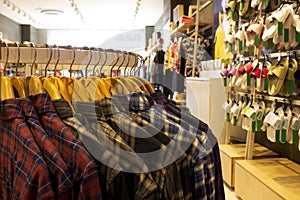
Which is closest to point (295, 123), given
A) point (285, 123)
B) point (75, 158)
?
Answer: point (285, 123)

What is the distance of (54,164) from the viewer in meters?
0.75

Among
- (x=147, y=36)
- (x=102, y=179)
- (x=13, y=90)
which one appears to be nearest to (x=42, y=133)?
(x=102, y=179)

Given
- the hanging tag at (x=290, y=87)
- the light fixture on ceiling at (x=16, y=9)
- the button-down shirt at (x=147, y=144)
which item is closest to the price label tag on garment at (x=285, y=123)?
the hanging tag at (x=290, y=87)

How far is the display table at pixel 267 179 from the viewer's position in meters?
2.14

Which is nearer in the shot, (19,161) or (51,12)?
(19,161)

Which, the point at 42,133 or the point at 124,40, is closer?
the point at 42,133

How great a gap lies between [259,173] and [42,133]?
210cm

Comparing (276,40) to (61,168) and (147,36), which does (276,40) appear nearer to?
(61,168)

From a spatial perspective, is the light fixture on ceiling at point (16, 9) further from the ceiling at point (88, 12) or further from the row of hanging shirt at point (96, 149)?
the row of hanging shirt at point (96, 149)

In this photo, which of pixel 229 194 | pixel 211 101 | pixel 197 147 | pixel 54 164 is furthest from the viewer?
pixel 211 101

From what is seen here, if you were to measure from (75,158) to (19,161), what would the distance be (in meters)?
0.15

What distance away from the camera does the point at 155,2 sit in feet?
24.3

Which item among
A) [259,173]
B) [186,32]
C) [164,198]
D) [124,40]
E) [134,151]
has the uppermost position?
[124,40]

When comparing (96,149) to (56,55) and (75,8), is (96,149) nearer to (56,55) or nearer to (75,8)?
(56,55)
